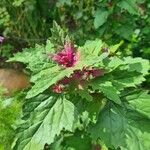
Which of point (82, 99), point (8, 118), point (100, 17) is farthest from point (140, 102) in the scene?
point (100, 17)

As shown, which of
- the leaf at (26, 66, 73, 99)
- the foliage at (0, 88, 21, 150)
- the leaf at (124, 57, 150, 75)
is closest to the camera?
the leaf at (26, 66, 73, 99)

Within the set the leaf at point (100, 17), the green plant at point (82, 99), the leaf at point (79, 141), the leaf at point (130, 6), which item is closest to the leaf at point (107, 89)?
the green plant at point (82, 99)

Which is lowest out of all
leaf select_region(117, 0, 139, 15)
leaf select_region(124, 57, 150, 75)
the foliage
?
the foliage

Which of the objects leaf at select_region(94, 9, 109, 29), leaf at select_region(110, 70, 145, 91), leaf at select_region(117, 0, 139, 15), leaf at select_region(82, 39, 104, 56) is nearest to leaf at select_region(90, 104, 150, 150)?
leaf at select_region(110, 70, 145, 91)

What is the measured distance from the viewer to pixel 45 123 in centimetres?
178

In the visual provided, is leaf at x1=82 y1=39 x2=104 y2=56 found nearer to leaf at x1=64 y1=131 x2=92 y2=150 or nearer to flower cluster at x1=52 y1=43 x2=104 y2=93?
flower cluster at x1=52 y1=43 x2=104 y2=93

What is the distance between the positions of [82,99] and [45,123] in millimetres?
163

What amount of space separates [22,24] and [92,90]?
1.92 meters

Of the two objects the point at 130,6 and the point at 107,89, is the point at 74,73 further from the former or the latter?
the point at 130,6

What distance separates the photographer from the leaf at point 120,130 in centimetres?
180

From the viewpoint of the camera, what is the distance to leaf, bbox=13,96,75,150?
174 cm

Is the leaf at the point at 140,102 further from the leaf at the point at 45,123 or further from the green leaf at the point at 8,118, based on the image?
the green leaf at the point at 8,118

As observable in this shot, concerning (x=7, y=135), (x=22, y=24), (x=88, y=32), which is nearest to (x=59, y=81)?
(x=7, y=135)

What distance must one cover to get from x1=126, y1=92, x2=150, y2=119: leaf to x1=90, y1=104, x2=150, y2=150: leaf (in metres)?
0.03
